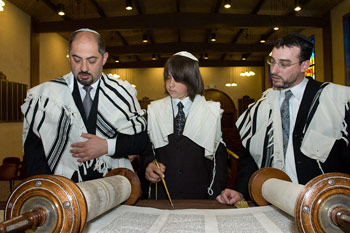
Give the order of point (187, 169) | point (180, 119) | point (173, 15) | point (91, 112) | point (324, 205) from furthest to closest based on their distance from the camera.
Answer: point (173, 15), point (180, 119), point (187, 169), point (91, 112), point (324, 205)

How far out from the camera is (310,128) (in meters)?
1.57

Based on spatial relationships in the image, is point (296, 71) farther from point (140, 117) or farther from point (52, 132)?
point (52, 132)

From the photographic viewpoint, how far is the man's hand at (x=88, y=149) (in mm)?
1430

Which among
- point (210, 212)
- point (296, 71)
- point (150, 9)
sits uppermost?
point (150, 9)

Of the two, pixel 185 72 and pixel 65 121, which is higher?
pixel 185 72

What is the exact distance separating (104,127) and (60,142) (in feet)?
0.77

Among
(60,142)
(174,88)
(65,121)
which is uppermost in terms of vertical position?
(174,88)

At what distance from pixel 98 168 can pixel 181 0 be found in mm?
10261

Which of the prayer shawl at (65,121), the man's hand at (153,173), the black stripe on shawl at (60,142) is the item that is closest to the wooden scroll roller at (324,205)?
the man's hand at (153,173)

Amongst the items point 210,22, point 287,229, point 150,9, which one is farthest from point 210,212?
point 150,9

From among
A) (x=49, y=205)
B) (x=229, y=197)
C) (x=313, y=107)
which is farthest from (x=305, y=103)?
(x=49, y=205)

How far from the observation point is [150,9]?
1130 centimetres

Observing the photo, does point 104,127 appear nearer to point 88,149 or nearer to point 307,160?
point 88,149

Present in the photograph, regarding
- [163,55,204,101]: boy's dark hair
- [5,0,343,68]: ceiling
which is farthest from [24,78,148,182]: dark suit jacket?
[5,0,343,68]: ceiling
